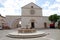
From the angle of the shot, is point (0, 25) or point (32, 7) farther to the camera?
point (32, 7)

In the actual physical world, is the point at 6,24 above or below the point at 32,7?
below

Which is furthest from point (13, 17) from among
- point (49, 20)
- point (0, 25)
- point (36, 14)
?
point (49, 20)

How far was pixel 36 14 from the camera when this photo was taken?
3525cm

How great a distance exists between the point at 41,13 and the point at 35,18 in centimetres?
223

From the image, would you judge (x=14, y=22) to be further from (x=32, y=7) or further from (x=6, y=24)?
(x=32, y=7)

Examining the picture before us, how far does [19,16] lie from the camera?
34.9 m

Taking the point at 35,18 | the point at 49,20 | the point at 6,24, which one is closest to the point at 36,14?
the point at 35,18

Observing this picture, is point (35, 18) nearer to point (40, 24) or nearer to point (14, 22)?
point (40, 24)

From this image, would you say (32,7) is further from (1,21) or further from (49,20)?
(1,21)

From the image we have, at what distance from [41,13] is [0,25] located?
11.7m

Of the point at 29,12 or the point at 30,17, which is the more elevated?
the point at 29,12

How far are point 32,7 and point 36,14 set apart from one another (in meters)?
2.27

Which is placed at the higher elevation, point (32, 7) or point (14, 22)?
point (32, 7)

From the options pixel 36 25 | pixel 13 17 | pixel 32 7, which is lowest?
pixel 36 25
